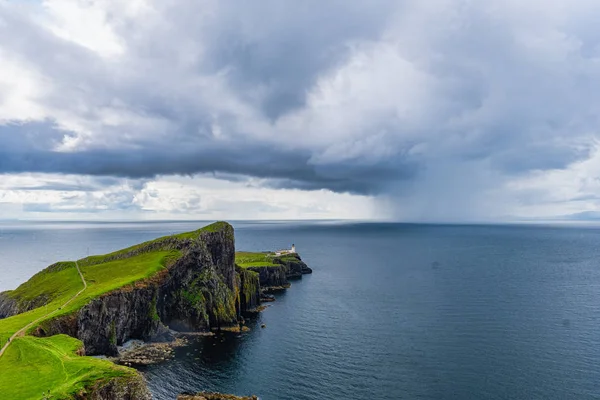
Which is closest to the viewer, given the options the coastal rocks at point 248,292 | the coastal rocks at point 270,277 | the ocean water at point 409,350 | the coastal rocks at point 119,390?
the coastal rocks at point 119,390

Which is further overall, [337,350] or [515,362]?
[337,350]

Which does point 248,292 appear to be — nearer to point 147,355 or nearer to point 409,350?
point 147,355

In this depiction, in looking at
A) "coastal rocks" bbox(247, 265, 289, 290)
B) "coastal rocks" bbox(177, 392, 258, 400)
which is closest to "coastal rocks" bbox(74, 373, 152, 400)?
"coastal rocks" bbox(177, 392, 258, 400)

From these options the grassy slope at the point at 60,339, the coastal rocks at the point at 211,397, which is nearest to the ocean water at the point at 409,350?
the coastal rocks at the point at 211,397

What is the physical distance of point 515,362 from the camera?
78.6 m

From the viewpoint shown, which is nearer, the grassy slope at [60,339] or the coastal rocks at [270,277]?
the grassy slope at [60,339]

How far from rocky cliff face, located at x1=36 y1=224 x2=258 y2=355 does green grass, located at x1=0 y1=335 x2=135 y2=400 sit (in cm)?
1187

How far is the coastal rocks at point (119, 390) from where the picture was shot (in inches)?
1985

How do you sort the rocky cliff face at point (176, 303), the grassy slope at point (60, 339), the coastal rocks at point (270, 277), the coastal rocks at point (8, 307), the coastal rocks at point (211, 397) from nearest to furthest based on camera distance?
the grassy slope at point (60, 339) → the coastal rocks at point (211, 397) → the rocky cliff face at point (176, 303) → the coastal rocks at point (8, 307) → the coastal rocks at point (270, 277)

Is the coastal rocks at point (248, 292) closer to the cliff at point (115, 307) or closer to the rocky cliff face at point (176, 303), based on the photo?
the rocky cliff face at point (176, 303)

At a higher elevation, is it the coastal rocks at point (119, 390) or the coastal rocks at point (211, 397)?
the coastal rocks at point (119, 390)

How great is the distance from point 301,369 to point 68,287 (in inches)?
2851

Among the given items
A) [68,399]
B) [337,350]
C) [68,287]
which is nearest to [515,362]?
[337,350]

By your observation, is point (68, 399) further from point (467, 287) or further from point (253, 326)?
point (467, 287)
